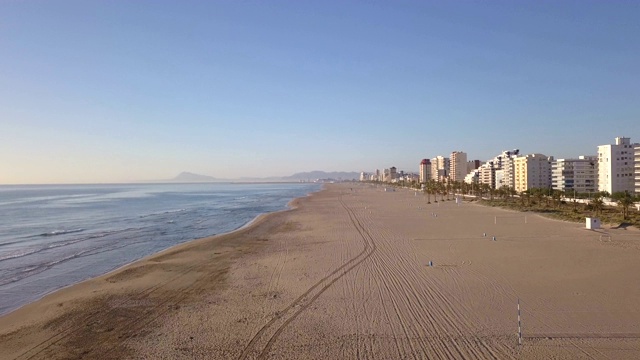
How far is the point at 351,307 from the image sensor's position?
37.0ft

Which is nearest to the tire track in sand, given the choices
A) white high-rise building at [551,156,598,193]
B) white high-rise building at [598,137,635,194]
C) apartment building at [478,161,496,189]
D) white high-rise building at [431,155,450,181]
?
white high-rise building at [598,137,635,194]

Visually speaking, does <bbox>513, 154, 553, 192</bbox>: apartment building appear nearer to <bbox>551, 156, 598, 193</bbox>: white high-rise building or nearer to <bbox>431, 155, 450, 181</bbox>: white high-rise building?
<bbox>551, 156, 598, 193</bbox>: white high-rise building

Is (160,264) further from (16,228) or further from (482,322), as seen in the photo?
(16,228)

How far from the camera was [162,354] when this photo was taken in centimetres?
858

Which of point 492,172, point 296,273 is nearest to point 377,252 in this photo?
point 296,273

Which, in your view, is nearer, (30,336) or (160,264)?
(30,336)

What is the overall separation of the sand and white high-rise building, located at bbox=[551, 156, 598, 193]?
76.5 meters

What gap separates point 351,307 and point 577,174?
9274cm

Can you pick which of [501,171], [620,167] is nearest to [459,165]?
[501,171]

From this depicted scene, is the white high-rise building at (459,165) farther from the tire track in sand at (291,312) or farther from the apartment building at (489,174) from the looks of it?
the tire track in sand at (291,312)

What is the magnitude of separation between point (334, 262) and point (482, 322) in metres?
8.43

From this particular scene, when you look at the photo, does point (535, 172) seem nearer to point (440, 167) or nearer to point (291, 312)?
point (440, 167)

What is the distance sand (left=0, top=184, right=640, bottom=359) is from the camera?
866 cm

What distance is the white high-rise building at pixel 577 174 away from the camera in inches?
3435
